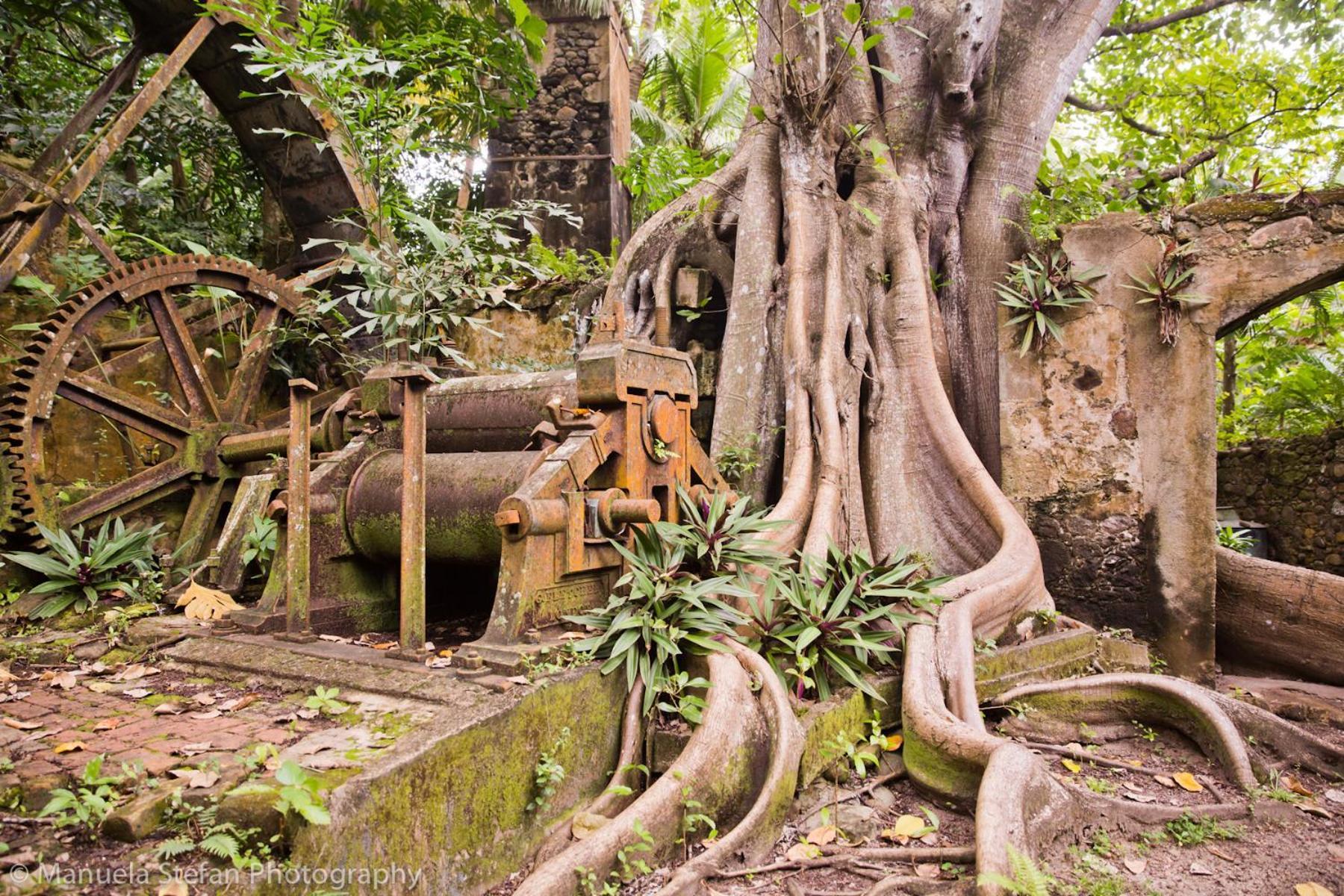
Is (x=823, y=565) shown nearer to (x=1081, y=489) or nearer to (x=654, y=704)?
(x=654, y=704)

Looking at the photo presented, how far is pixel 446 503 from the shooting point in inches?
162

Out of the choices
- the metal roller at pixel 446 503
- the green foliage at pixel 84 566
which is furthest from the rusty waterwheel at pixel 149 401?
the metal roller at pixel 446 503

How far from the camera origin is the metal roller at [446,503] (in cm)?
399

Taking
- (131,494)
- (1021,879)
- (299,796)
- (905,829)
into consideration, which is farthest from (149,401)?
(1021,879)

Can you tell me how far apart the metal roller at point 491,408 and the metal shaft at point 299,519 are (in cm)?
70

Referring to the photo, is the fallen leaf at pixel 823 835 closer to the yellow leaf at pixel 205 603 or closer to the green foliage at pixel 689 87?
the yellow leaf at pixel 205 603

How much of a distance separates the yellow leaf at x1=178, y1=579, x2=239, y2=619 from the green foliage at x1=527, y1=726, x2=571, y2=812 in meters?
2.41

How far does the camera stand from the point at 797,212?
607 cm

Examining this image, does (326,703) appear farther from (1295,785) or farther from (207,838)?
(1295,785)

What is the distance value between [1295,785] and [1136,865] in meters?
1.45

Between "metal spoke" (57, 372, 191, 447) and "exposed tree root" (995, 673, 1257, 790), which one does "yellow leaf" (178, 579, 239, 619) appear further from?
"exposed tree root" (995, 673, 1257, 790)

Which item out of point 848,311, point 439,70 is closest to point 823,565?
point 848,311

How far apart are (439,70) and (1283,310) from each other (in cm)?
1189

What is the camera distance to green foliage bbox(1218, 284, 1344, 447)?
8906 millimetres
